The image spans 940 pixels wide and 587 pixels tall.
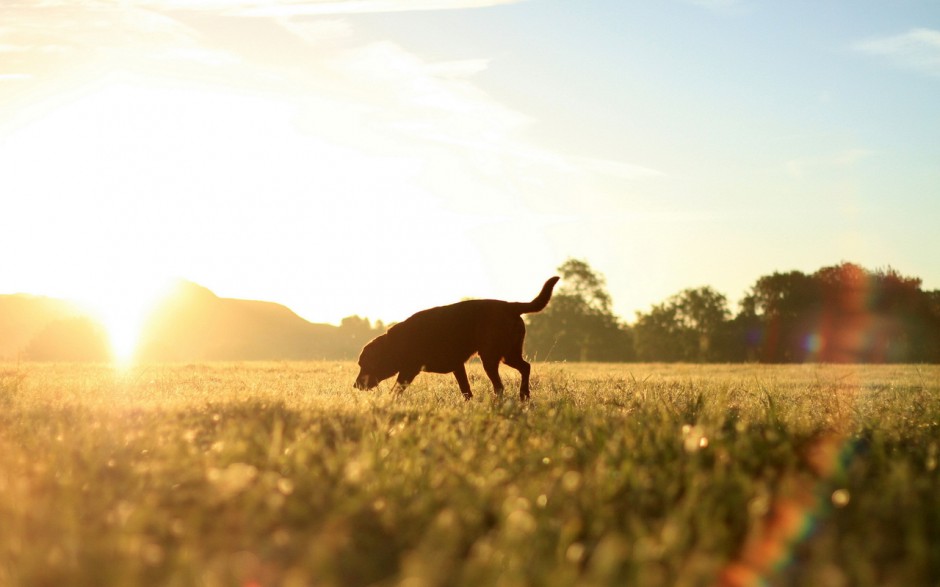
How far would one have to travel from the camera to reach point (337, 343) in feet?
257

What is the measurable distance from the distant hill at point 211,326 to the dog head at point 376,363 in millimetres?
54254

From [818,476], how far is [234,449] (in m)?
3.74

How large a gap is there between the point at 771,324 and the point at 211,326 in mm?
53357

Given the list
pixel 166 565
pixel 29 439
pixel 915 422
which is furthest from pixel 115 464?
pixel 915 422

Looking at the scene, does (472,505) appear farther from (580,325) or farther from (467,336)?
(580,325)

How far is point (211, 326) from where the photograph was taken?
79.5m

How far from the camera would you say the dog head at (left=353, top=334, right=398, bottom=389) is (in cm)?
1226

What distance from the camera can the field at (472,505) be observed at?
10.5 feet

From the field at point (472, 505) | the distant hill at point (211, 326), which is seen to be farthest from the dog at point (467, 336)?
the distant hill at point (211, 326)

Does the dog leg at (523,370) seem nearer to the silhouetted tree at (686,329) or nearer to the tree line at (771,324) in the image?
the tree line at (771,324)

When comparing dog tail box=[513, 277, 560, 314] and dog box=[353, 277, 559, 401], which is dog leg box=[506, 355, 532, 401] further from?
dog tail box=[513, 277, 560, 314]

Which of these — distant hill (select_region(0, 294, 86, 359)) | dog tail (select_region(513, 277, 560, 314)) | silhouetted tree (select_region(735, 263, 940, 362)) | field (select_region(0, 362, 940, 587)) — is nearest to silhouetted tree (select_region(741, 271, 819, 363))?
silhouetted tree (select_region(735, 263, 940, 362))

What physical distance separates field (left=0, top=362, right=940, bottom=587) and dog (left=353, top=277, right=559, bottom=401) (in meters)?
4.67

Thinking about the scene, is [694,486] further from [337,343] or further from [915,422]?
[337,343]
